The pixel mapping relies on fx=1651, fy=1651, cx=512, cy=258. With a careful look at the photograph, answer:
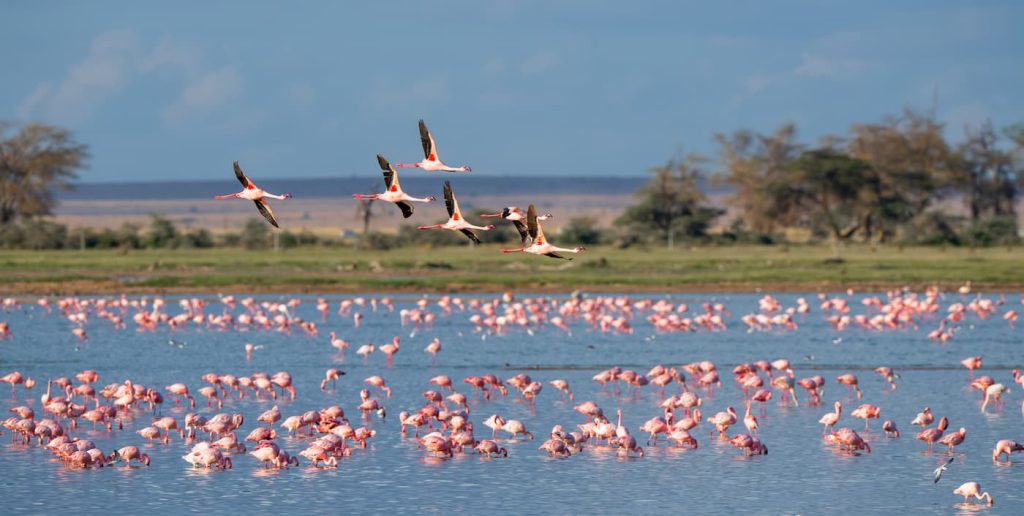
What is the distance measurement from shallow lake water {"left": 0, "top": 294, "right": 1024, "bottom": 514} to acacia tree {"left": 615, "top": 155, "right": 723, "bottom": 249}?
37.8m

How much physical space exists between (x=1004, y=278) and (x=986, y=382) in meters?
27.6

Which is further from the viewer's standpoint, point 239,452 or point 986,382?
point 986,382

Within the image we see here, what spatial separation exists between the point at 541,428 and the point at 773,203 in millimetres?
62669

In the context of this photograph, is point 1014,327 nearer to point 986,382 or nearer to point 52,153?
point 986,382

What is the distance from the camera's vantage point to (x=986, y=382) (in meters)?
24.2

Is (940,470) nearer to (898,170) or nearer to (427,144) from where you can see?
(427,144)

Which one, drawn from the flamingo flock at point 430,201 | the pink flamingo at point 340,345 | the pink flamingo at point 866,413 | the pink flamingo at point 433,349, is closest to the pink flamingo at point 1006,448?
the pink flamingo at point 866,413

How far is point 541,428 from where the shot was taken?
72.7 feet

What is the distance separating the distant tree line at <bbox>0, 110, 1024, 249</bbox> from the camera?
72.7 metres

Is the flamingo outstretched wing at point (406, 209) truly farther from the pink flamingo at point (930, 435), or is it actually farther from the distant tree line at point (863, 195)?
the distant tree line at point (863, 195)

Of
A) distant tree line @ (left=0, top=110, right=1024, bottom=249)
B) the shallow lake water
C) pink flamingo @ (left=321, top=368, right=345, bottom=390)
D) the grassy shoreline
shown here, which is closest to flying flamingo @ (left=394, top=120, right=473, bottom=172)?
the shallow lake water

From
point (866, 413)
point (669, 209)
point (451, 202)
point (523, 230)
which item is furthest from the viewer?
point (669, 209)

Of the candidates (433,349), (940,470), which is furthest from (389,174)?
(433,349)

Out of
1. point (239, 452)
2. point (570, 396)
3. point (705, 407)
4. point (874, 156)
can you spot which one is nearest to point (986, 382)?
point (705, 407)
